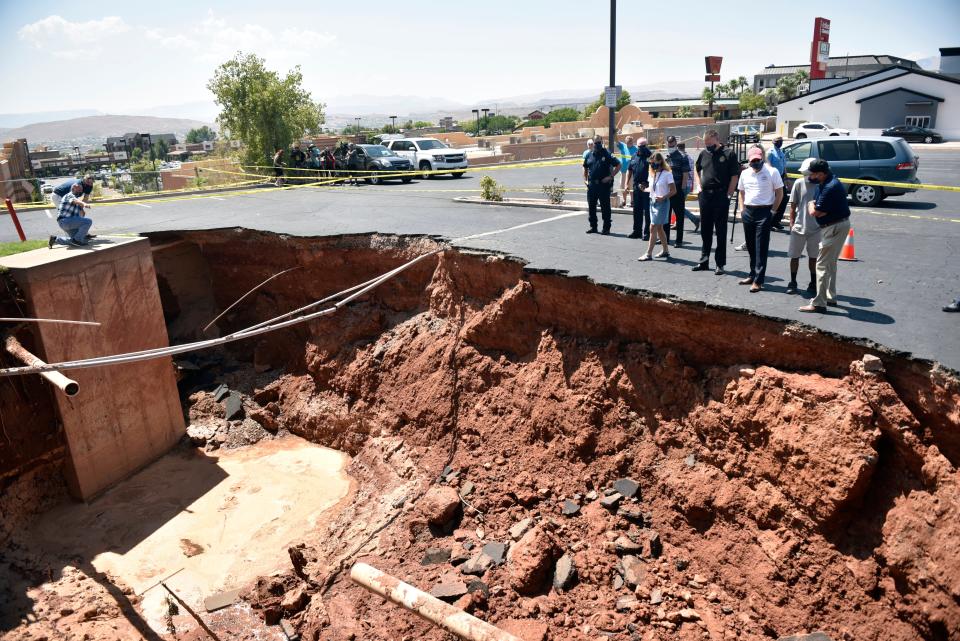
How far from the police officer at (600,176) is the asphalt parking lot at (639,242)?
15.0 inches

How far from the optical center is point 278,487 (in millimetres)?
11648

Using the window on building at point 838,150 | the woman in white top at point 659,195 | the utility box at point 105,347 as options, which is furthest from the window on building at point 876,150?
the utility box at point 105,347

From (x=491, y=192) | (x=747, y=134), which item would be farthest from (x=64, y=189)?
(x=747, y=134)

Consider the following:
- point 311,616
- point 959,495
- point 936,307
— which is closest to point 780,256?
point 936,307

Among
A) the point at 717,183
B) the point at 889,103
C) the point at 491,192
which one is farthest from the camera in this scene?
the point at 889,103

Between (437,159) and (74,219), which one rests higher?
(437,159)

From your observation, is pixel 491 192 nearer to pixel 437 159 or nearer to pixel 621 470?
pixel 621 470

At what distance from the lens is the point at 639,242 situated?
1181 cm

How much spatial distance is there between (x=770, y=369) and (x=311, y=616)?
21.0 feet

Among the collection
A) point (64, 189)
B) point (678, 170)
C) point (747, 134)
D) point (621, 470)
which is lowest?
point (621, 470)

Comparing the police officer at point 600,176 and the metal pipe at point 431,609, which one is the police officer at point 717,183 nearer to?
the police officer at point 600,176

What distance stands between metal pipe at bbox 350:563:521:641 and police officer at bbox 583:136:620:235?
27.3 ft

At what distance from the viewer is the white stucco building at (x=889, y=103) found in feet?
129

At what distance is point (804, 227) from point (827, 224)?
0.44 meters
